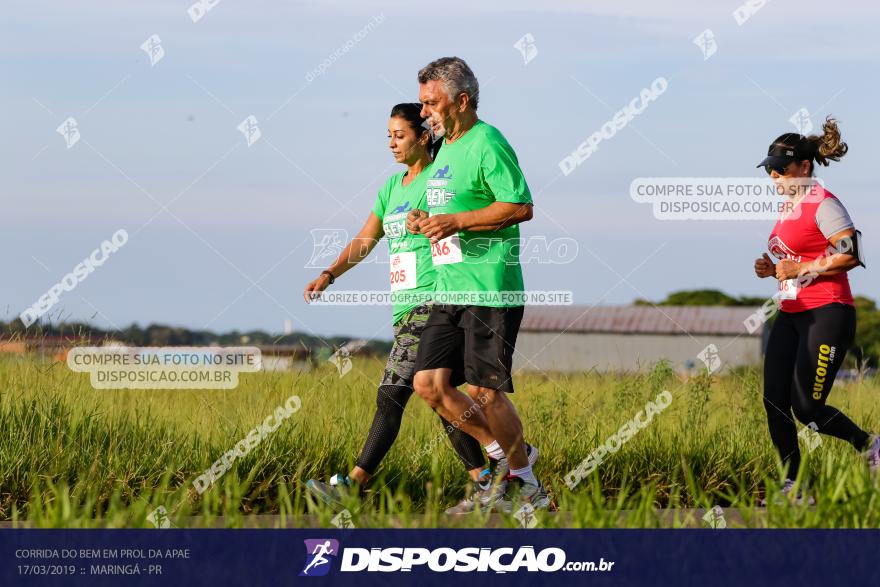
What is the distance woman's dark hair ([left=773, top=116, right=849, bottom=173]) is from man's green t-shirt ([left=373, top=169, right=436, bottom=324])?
6.68 ft

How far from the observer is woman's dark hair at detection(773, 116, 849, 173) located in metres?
6.32

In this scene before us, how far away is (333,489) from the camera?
5.98m

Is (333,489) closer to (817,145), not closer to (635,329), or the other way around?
(817,145)

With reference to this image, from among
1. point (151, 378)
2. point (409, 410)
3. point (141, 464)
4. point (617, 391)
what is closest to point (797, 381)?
point (617, 391)

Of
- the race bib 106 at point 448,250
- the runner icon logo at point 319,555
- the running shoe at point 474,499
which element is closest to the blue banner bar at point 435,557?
the runner icon logo at point 319,555

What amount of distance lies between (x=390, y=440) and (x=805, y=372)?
228 cm

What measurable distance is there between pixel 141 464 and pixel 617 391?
343 centimetres

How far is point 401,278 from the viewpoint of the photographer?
242 inches

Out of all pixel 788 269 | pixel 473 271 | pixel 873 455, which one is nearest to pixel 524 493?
pixel 473 271

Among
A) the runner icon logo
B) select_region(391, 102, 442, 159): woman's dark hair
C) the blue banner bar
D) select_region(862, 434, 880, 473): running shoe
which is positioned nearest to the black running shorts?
select_region(391, 102, 442, 159): woman's dark hair

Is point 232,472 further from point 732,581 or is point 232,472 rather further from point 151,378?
point 732,581

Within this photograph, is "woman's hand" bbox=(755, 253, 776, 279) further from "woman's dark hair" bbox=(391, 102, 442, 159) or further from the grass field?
"woman's dark hair" bbox=(391, 102, 442, 159)

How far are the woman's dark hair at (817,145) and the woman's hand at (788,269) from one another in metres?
0.58

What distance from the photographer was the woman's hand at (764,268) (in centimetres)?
626
